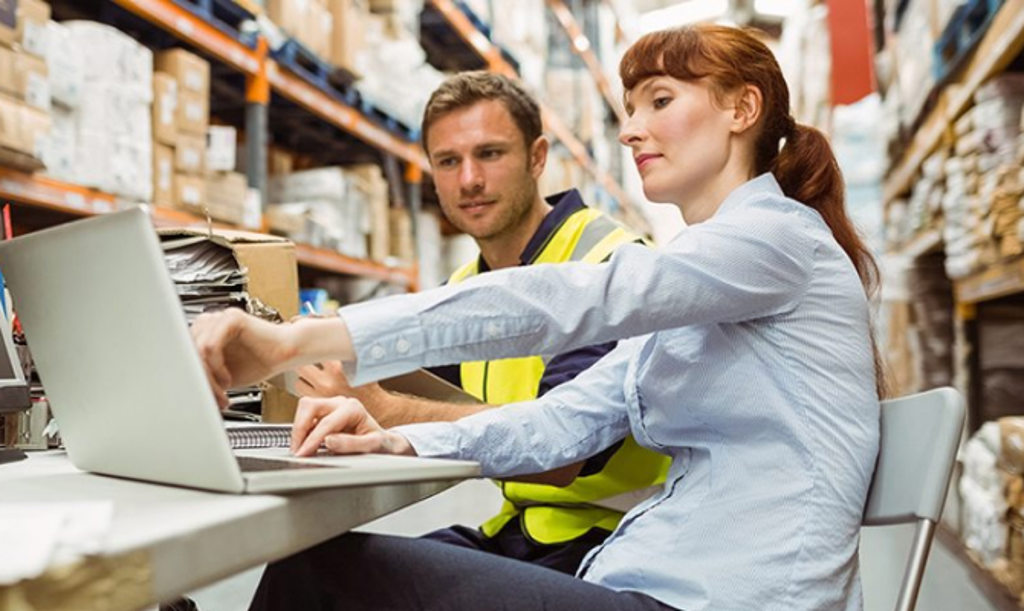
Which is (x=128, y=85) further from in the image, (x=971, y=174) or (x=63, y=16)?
(x=971, y=174)

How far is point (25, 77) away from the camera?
231cm

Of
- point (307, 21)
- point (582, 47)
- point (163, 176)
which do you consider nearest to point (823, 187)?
point (163, 176)

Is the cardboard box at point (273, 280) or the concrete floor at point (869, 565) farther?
the concrete floor at point (869, 565)

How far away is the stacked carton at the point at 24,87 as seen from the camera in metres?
2.22

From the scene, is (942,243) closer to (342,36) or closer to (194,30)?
(342,36)

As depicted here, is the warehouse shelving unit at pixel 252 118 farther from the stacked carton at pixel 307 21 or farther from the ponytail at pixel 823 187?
the ponytail at pixel 823 187

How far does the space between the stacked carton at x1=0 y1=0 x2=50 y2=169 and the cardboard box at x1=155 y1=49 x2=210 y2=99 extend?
0.70 m

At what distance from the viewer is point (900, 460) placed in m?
1.22

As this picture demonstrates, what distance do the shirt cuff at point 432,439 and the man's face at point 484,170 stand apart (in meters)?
1.09

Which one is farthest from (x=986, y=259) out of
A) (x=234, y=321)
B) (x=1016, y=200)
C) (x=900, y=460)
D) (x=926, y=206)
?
(x=234, y=321)

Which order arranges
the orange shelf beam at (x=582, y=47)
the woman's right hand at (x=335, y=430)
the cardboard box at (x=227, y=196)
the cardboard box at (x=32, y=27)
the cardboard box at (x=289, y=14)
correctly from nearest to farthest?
1. the woman's right hand at (x=335, y=430)
2. the cardboard box at (x=32, y=27)
3. the cardboard box at (x=227, y=196)
4. the cardboard box at (x=289, y=14)
5. the orange shelf beam at (x=582, y=47)

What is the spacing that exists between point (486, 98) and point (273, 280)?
888 mm

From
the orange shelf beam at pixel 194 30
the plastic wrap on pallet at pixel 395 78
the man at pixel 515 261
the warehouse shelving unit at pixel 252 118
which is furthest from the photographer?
the plastic wrap on pallet at pixel 395 78

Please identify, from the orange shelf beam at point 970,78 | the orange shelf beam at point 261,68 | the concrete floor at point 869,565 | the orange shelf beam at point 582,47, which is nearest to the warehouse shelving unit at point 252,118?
the orange shelf beam at point 261,68
